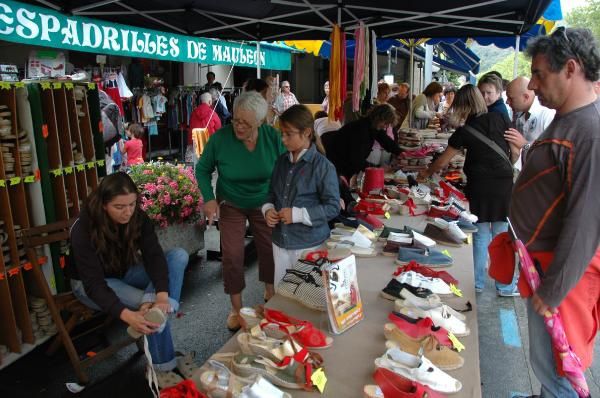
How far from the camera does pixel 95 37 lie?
425 centimetres

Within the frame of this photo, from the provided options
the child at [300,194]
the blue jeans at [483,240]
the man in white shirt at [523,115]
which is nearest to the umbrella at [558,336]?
the child at [300,194]

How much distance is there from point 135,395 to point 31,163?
168 cm

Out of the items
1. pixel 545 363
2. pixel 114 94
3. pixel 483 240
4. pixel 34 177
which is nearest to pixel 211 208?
pixel 34 177

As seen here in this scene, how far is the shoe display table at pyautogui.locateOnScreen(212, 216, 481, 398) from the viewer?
1680 mm

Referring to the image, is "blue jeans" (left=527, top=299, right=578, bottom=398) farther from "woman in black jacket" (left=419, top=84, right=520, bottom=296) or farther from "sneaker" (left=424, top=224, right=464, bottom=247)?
"woman in black jacket" (left=419, top=84, right=520, bottom=296)

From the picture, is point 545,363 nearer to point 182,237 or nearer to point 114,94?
point 182,237

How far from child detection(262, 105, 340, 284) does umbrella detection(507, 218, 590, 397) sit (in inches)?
47.3

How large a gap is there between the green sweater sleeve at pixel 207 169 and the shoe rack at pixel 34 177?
39.3 inches

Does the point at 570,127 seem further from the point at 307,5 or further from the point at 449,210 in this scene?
the point at 307,5

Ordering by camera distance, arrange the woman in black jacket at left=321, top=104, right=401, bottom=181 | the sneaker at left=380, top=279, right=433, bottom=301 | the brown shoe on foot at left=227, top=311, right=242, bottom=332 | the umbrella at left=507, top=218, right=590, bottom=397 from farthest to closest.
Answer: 1. the woman in black jacket at left=321, top=104, right=401, bottom=181
2. the brown shoe on foot at left=227, top=311, right=242, bottom=332
3. the sneaker at left=380, top=279, right=433, bottom=301
4. the umbrella at left=507, top=218, right=590, bottom=397

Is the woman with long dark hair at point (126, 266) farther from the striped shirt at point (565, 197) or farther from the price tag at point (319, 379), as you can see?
the striped shirt at point (565, 197)

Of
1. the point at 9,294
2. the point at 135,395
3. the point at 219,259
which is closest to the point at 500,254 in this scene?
the point at 135,395

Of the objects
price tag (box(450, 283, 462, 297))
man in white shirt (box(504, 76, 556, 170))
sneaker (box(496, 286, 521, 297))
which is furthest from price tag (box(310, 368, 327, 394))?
sneaker (box(496, 286, 521, 297))

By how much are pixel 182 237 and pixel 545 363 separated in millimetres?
3649
